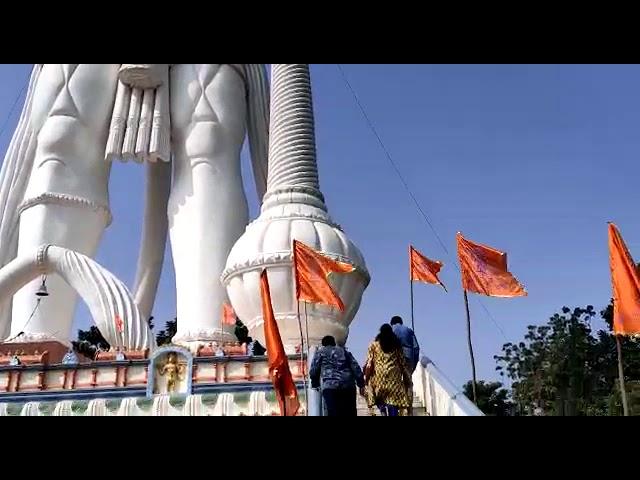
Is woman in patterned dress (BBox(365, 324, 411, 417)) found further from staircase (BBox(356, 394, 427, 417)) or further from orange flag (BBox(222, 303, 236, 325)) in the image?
orange flag (BBox(222, 303, 236, 325))

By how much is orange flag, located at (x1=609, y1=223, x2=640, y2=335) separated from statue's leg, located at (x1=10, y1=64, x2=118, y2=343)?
12.2 meters

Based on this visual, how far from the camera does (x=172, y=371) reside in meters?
12.4

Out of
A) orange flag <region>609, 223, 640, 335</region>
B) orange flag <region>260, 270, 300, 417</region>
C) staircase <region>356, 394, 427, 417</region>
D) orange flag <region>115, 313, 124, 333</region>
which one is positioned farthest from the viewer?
orange flag <region>115, 313, 124, 333</region>

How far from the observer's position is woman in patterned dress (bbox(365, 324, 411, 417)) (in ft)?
21.0

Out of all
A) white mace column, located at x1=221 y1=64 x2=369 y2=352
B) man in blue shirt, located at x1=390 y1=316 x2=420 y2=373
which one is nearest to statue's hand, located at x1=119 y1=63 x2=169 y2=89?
white mace column, located at x1=221 y1=64 x2=369 y2=352

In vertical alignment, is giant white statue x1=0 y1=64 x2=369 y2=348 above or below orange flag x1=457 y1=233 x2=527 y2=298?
above

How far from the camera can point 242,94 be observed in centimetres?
1920

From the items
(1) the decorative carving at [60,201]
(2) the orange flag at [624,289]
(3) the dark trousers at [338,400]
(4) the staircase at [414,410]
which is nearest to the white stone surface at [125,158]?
(1) the decorative carving at [60,201]

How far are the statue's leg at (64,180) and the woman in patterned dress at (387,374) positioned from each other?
37.8ft

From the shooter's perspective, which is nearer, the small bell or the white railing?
the white railing

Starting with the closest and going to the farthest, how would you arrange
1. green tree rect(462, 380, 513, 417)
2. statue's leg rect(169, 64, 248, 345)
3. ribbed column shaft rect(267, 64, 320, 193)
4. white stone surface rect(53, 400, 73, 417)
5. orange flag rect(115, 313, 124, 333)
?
white stone surface rect(53, 400, 73, 417) < orange flag rect(115, 313, 124, 333) < ribbed column shaft rect(267, 64, 320, 193) < statue's leg rect(169, 64, 248, 345) < green tree rect(462, 380, 513, 417)

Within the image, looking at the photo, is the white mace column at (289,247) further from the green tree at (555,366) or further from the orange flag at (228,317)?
the green tree at (555,366)

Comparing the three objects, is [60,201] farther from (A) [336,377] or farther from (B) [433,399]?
(A) [336,377]
